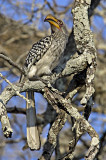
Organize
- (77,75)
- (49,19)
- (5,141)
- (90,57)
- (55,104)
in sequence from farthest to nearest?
(5,141)
(49,19)
(77,75)
(90,57)
(55,104)

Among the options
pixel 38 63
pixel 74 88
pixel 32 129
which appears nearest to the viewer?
pixel 74 88

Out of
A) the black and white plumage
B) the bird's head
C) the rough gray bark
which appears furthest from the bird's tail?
the bird's head

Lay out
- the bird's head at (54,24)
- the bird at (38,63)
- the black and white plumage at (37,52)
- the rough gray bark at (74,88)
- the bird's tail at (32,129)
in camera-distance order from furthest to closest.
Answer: the bird's head at (54,24)
the black and white plumage at (37,52)
the bird at (38,63)
the bird's tail at (32,129)
the rough gray bark at (74,88)

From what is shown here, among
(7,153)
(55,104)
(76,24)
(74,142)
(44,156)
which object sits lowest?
(7,153)

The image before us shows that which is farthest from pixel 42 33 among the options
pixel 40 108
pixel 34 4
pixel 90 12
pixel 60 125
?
pixel 60 125

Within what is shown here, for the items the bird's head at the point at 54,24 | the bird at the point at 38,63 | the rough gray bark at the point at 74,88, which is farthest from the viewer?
the bird's head at the point at 54,24

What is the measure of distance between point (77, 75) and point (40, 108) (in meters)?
2.61

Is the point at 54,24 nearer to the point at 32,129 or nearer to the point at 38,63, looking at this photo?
the point at 38,63

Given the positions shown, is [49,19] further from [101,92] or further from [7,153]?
[7,153]

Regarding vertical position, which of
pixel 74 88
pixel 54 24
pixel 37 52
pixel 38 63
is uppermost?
pixel 54 24

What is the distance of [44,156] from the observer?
2803 millimetres

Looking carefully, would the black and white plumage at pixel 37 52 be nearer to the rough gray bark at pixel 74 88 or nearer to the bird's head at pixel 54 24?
the rough gray bark at pixel 74 88

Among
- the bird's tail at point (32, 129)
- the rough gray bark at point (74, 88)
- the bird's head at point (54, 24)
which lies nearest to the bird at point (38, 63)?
the bird's tail at point (32, 129)

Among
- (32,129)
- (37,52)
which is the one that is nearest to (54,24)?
(37,52)
